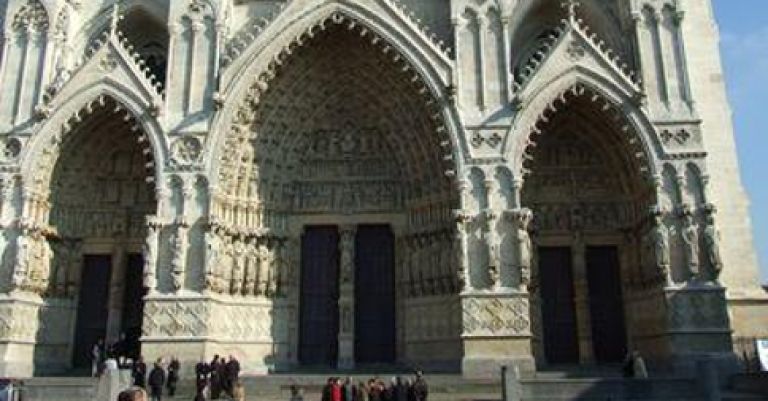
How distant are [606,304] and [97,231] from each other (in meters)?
13.8

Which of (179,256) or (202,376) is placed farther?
(179,256)

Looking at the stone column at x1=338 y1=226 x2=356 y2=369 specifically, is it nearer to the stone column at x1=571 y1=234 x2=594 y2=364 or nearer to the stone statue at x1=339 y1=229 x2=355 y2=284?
the stone statue at x1=339 y1=229 x2=355 y2=284

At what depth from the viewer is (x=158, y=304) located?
1695 centimetres

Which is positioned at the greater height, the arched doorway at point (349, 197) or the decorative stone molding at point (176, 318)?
the arched doorway at point (349, 197)

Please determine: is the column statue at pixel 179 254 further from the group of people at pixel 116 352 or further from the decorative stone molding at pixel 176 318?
the group of people at pixel 116 352

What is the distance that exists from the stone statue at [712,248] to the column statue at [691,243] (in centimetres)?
22

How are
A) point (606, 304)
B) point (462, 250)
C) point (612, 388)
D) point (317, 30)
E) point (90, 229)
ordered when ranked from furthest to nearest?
1. point (90, 229)
2. point (317, 30)
3. point (606, 304)
4. point (462, 250)
5. point (612, 388)

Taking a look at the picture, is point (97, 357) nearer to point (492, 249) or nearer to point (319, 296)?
point (319, 296)

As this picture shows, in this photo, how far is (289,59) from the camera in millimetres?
18922

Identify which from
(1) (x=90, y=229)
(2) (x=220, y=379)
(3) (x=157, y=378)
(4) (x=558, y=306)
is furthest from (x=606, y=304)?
(1) (x=90, y=229)

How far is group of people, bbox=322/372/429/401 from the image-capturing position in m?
12.8

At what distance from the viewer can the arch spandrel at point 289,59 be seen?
1783 centimetres

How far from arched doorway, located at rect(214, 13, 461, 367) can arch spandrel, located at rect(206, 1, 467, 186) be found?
0.42 ft

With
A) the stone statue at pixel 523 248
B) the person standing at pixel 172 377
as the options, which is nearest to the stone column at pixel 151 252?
the person standing at pixel 172 377
